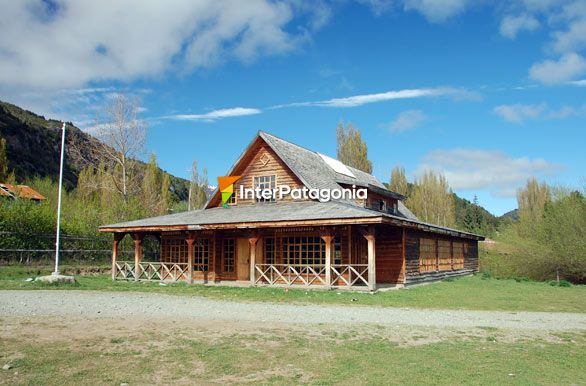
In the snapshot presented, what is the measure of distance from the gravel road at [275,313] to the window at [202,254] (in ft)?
31.7

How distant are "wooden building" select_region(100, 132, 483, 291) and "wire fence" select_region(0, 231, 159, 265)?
4.53m

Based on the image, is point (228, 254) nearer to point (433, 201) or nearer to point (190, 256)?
point (190, 256)

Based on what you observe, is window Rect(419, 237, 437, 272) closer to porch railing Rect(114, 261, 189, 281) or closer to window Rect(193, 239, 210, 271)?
window Rect(193, 239, 210, 271)

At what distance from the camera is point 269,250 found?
22.0 metres

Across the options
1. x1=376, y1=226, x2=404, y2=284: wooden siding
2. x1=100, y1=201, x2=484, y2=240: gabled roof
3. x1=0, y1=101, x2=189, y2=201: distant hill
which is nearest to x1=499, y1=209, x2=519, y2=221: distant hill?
x1=100, y1=201, x2=484, y2=240: gabled roof

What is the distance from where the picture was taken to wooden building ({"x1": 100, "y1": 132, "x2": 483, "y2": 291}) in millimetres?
18750

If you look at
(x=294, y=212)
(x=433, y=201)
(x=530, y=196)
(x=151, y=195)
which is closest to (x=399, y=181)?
(x=433, y=201)

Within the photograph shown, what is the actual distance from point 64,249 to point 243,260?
11.3m

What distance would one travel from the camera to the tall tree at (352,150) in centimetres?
4862

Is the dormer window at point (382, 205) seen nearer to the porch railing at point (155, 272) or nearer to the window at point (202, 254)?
the window at point (202, 254)

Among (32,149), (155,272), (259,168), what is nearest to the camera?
(155,272)

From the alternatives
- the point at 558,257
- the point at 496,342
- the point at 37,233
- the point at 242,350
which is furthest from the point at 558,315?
the point at 37,233

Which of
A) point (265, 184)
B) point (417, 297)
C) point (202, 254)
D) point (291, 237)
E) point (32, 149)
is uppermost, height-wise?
point (32, 149)

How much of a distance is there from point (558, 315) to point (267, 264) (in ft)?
36.0
